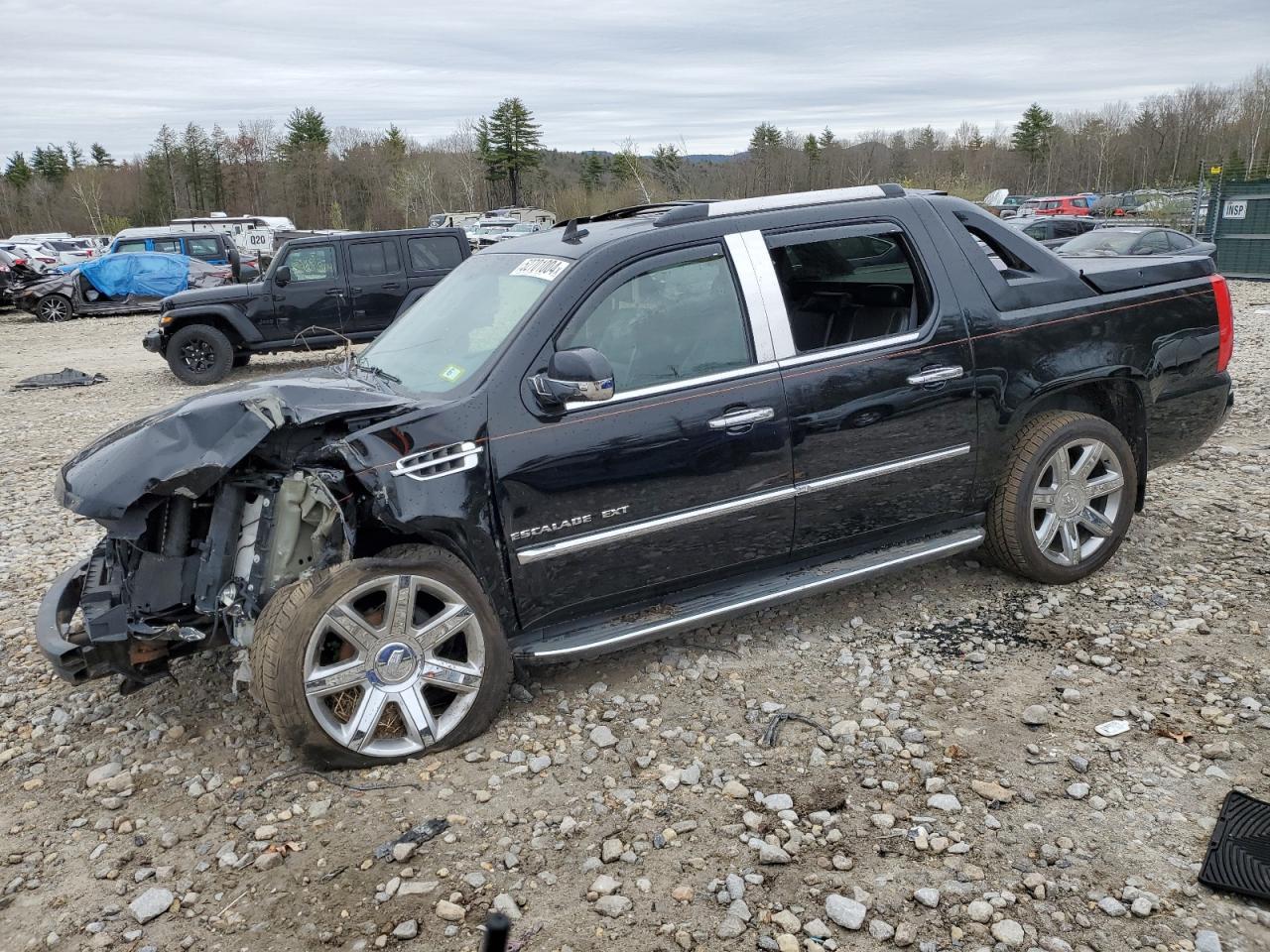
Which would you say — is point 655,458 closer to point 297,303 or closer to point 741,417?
point 741,417

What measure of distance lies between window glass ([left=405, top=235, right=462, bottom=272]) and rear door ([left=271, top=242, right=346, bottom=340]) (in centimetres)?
107

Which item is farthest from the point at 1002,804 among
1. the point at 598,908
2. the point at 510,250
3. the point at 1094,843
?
the point at 510,250

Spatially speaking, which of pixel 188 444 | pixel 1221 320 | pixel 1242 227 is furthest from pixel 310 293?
pixel 1242 227

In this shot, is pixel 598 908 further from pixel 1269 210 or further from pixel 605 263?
pixel 1269 210

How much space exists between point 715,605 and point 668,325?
1.16 m

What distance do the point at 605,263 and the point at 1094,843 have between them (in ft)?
8.66

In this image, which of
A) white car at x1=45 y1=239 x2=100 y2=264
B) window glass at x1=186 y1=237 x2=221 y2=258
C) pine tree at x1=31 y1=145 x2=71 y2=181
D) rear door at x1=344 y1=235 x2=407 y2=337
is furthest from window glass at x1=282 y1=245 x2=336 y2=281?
pine tree at x1=31 y1=145 x2=71 y2=181

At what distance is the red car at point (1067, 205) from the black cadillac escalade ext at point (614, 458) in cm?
3747

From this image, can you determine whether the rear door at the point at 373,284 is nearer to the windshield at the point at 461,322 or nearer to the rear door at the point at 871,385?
the windshield at the point at 461,322

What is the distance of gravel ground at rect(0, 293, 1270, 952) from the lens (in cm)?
262

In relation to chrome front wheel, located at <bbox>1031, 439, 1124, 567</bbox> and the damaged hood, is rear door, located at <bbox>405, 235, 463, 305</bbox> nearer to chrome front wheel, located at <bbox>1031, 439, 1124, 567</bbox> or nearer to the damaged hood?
the damaged hood

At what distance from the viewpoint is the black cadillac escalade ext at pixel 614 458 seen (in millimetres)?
3338

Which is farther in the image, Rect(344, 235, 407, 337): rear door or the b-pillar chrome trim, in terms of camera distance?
Rect(344, 235, 407, 337): rear door

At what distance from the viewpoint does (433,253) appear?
1385 centimetres
